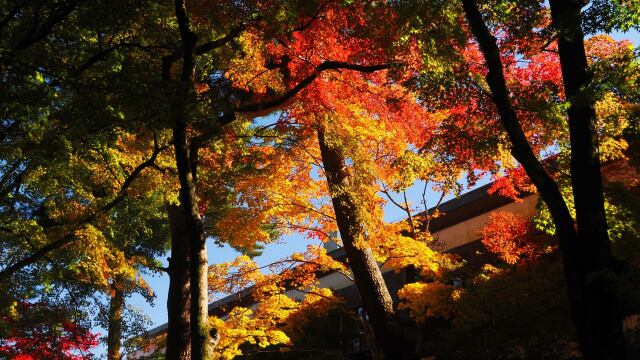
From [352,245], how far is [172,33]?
665cm

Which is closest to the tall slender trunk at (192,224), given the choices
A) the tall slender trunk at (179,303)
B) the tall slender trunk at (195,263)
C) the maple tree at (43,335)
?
the tall slender trunk at (195,263)

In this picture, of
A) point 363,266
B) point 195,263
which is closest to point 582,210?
point 195,263

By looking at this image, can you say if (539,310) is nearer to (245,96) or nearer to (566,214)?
(566,214)

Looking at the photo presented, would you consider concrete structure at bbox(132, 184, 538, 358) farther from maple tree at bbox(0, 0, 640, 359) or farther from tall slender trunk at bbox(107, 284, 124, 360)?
tall slender trunk at bbox(107, 284, 124, 360)

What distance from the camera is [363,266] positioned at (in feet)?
43.8

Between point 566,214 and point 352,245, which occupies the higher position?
point 352,245

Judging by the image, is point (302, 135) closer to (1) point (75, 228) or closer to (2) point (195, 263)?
(1) point (75, 228)

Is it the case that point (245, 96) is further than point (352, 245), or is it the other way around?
point (245, 96)

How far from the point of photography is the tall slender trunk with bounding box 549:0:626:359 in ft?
21.4

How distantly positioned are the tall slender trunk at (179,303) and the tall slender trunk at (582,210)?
23.5 feet

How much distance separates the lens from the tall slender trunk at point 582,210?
6539 mm

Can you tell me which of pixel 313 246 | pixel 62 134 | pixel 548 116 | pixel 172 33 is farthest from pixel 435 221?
pixel 62 134

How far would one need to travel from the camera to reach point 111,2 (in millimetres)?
7574

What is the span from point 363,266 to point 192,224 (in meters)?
6.29
